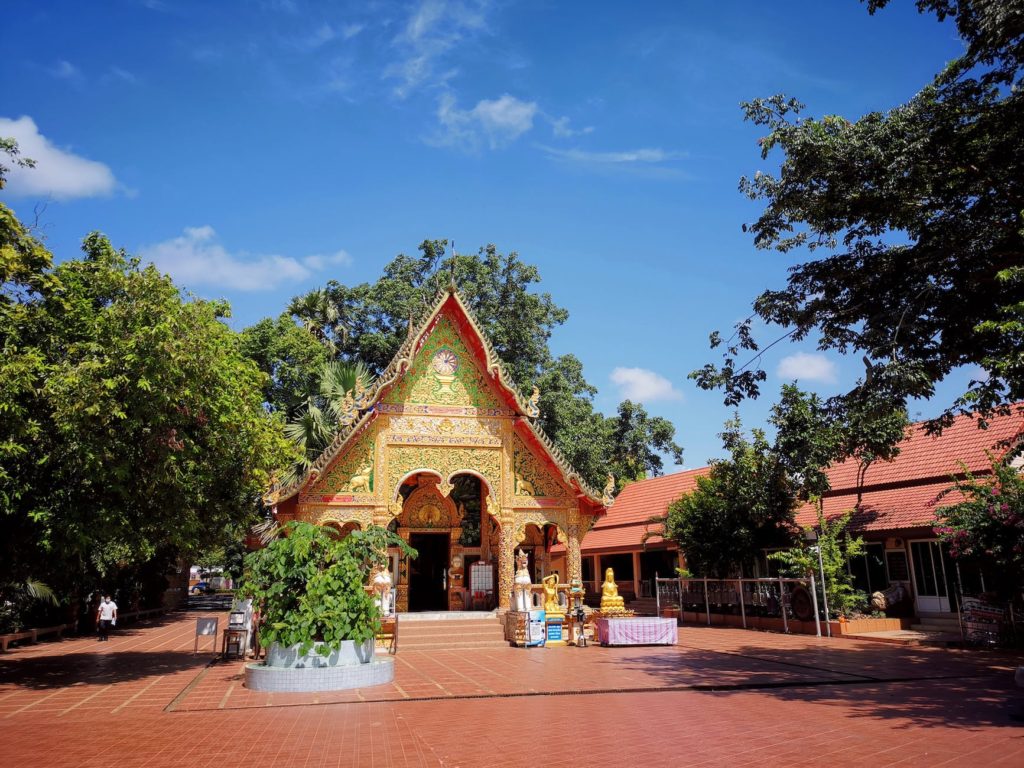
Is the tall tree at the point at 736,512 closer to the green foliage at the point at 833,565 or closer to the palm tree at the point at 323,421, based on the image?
the green foliage at the point at 833,565

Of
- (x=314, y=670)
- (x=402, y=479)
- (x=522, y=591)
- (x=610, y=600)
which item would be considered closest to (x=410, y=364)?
(x=402, y=479)

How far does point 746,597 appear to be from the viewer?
1959 cm

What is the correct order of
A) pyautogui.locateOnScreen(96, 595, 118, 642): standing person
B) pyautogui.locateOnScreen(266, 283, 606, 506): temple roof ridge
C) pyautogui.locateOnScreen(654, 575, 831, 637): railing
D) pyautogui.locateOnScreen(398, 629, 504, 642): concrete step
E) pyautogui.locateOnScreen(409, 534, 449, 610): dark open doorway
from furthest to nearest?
pyautogui.locateOnScreen(409, 534, 449, 610): dark open doorway → pyautogui.locateOnScreen(96, 595, 118, 642): standing person → pyautogui.locateOnScreen(654, 575, 831, 637): railing → pyautogui.locateOnScreen(266, 283, 606, 506): temple roof ridge → pyautogui.locateOnScreen(398, 629, 504, 642): concrete step

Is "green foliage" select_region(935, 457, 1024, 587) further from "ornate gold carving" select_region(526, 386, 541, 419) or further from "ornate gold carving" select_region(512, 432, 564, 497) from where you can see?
"ornate gold carving" select_region(526, 386, 541, 419)

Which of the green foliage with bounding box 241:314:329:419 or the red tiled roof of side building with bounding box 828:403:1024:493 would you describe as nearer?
the red tiled roof of side building with bounding box 828:403:1024:493

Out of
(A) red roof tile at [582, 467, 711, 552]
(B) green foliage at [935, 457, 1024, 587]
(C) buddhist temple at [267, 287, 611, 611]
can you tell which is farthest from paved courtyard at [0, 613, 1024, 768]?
(A) red roof tile at [582, 467, 711, 552]

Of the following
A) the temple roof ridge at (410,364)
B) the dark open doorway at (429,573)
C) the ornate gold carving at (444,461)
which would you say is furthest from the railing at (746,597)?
the ornate gold carving at (444,461)

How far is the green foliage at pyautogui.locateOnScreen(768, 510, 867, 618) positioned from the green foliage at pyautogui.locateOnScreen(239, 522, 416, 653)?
10979 millimetres

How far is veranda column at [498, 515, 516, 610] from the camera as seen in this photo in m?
17.3

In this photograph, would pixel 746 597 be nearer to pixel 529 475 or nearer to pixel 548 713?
pixel 529 475

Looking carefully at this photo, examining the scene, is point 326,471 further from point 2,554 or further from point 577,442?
point 577,442

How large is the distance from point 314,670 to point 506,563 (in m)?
→ 8.20

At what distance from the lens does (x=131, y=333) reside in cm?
1077

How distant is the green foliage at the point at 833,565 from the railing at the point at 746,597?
338mm
